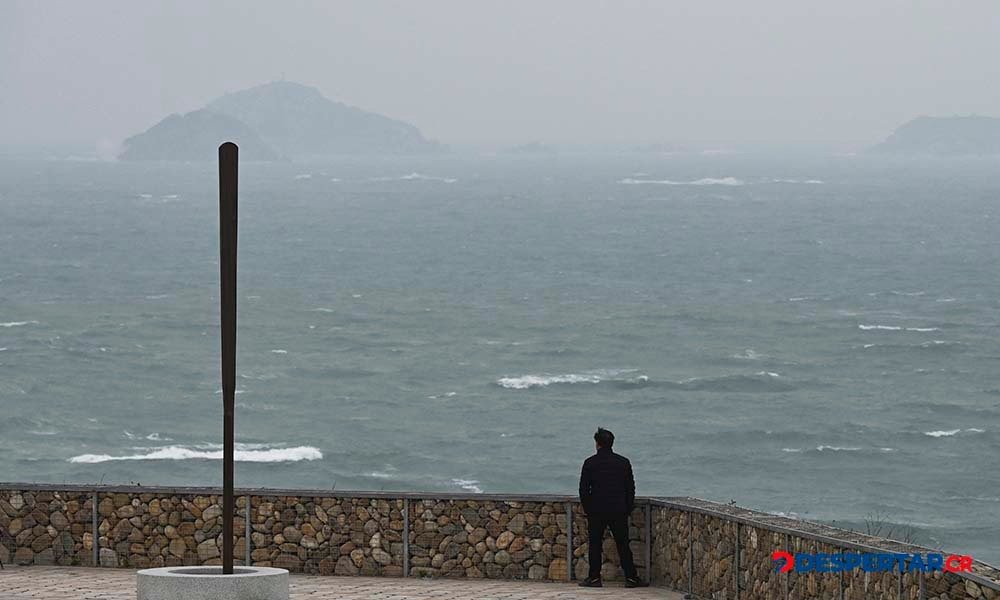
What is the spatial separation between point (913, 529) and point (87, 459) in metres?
28.8

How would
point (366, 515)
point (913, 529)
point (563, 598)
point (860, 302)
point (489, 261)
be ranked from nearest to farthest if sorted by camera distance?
1. point (563, 598)
2. point (366, 515)
3. point (913, 529)
4. point (860, 302)
5. point (489, 261)

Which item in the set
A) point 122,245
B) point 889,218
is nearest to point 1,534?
point 122,245

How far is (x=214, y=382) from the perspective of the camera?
79938 mm

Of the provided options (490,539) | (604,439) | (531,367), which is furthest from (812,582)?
(531,367)

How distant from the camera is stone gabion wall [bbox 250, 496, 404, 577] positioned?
1517 cm

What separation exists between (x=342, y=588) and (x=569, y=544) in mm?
2046

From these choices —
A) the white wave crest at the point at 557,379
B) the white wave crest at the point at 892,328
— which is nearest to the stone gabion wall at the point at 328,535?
the white wave crest at the point at 557,379

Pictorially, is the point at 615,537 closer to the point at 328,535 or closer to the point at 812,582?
the point at 328,535

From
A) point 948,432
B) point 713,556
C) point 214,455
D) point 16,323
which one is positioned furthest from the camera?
point 16,323

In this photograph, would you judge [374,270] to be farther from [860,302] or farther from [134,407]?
[134,407]

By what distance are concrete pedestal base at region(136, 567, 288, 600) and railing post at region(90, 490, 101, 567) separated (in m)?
4.13

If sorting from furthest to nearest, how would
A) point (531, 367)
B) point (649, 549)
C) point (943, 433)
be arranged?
point (531, 367)
point (943, 433)
point (649, 549)

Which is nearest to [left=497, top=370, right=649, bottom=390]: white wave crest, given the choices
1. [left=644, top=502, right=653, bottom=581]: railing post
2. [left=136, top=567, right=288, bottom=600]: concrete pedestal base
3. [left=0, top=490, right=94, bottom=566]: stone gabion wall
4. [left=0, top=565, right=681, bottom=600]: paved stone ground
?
[left=0, top=490, right=94, bottom=566]: stone gabion wall

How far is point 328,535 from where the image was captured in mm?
15219
